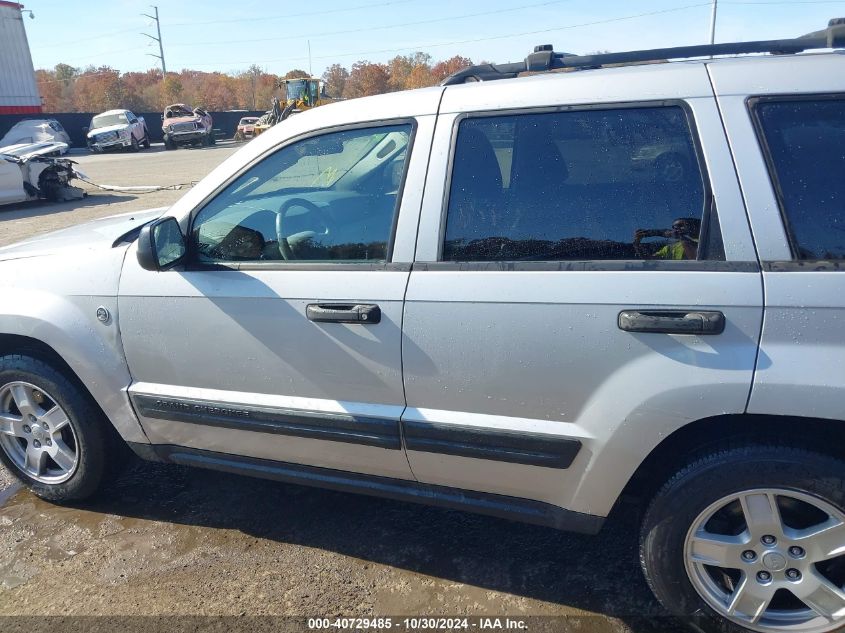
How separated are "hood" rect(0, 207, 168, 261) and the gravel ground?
1.27 metres

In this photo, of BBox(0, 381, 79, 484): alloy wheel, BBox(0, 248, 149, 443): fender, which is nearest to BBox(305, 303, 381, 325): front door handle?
BBox(0, 248, 149, 443): fender

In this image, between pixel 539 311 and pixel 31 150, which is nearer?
pixel 539 311

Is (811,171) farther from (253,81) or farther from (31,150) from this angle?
(253,81)

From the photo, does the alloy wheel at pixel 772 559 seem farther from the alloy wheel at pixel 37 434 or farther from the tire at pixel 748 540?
the alloy wheel at pixel 37 434

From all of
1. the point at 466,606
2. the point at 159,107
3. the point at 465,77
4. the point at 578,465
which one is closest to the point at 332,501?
the point at 466,606

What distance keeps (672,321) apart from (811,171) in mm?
607

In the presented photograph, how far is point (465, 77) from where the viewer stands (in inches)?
110

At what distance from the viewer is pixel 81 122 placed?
3625 centimetres

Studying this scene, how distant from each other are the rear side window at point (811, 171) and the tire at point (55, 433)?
117 inches

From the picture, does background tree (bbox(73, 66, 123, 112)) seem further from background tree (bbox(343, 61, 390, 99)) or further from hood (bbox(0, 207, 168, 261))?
hood (bbox(0, 207, 168, 261))

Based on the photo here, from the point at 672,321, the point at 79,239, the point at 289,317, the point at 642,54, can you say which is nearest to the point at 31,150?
the point at 79,239

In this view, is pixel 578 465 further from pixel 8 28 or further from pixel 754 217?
pixel 8 28

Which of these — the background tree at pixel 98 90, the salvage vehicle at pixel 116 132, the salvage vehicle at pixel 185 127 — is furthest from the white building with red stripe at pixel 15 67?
the background tree at pixel 98 90

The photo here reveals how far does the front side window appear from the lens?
250 cm
